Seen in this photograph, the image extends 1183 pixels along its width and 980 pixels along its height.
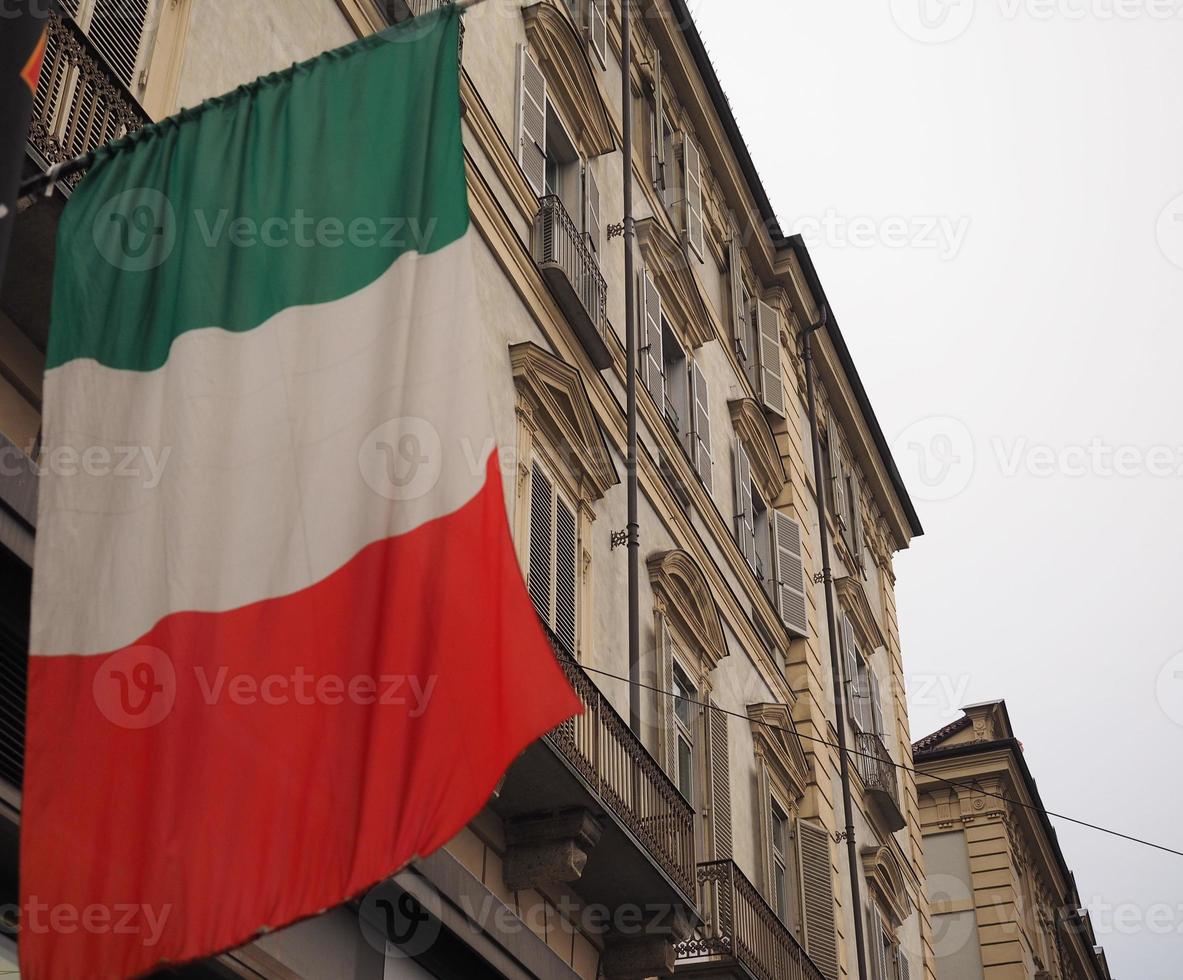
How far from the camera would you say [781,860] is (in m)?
18.8

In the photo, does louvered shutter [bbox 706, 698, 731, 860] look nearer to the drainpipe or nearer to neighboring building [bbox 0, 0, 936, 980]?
neighboring building [bbox 0, 0, 936, 980]

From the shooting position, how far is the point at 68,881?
4.86m

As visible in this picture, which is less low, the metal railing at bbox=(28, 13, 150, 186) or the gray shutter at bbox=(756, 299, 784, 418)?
the gray shutter at bbox=(756, 299, 784, 418)

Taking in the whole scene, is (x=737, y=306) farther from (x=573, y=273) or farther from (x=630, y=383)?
(x=573, y=273)

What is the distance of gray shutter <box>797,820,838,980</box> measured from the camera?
18469 mm

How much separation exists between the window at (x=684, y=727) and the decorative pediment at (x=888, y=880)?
24.1ft

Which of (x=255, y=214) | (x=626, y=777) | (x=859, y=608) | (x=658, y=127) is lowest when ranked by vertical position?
(x=255, y=214)

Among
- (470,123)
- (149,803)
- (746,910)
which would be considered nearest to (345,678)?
(149,803)

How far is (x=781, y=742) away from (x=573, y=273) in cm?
696

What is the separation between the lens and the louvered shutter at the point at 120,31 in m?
8.84

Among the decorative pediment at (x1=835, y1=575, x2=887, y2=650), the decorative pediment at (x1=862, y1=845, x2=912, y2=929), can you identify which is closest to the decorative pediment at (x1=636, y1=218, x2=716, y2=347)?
the decorative pediment at (x1=835, y1=575, x2=887, y2=650)

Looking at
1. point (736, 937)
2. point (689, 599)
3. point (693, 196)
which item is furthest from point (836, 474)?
point (736, 937)

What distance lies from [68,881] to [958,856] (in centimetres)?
3177

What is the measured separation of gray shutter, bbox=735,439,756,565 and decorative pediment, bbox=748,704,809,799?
78.3 inches
